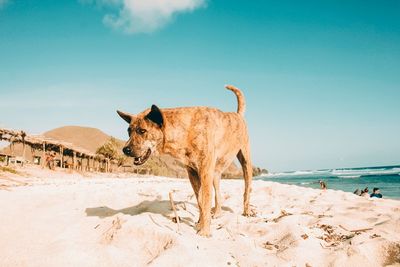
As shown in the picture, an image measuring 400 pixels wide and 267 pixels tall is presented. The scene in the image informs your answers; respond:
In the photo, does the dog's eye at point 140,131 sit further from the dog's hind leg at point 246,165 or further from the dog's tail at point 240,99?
the dog's tail at point 240,99

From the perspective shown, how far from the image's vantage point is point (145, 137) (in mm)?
3746

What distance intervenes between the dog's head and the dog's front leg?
779mm

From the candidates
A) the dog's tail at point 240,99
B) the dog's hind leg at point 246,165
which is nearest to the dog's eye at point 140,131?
the dog's hind leg at point 246,165

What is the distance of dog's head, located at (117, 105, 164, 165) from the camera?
3725 millimetres

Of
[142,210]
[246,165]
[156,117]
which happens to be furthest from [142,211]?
Result: [246,165]

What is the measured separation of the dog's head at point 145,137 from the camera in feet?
12.2

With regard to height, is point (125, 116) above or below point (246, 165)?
above

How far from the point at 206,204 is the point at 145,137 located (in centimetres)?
121

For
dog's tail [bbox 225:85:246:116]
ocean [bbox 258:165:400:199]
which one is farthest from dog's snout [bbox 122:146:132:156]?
ocean [bbox 258:165:400:199]

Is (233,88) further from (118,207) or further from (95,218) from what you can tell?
(95,218)

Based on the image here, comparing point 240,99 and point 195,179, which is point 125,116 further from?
point 240,99

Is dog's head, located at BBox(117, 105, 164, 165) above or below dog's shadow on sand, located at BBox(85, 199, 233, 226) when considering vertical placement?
above

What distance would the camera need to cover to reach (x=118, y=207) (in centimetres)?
526

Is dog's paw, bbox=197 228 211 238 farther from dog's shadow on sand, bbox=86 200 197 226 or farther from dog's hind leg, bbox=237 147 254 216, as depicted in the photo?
dog's hind leg, bbox=237 147 254 216
